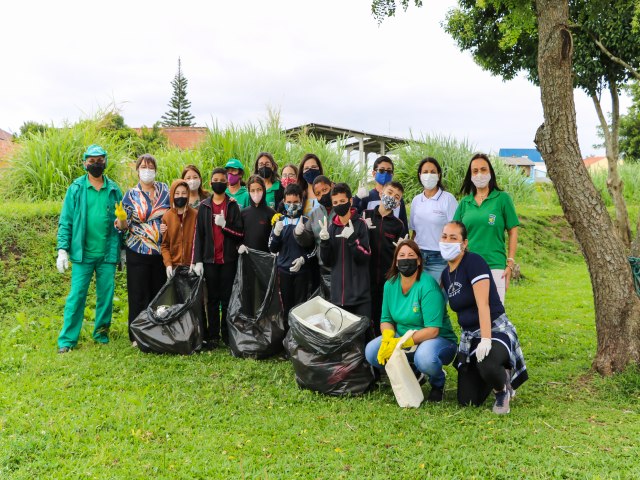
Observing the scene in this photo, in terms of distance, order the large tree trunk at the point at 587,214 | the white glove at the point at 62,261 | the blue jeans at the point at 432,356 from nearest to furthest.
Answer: the blue jeans at the point at 432,356 → the large tree trunk at the point at 587,214 → the white glove at the point at 62,261

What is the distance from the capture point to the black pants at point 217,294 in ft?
17.0

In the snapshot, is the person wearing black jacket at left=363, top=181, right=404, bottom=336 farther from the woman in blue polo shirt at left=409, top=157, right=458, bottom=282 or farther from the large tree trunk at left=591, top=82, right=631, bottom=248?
the large tree trunk at left=591, top=82, right=631, bottom=248

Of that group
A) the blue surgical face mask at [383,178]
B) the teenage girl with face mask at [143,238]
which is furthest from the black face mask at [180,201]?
the blue surgical face mask at [383,178]

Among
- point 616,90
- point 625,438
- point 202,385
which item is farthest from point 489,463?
point 616,90

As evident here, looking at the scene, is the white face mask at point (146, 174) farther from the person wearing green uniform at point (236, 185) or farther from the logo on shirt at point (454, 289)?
the logo on shirt at point (454, 289)

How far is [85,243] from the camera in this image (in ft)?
17.2

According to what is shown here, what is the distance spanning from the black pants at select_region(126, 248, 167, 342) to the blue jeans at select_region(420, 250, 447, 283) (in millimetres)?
2481

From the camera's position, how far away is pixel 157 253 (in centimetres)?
527

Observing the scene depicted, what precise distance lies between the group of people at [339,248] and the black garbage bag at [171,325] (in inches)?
9.5

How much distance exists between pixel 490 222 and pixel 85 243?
11.8ft

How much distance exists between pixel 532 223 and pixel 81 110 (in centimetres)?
962

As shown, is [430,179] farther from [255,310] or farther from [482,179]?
[255,310]

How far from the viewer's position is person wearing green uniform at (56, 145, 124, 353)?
5168 mm

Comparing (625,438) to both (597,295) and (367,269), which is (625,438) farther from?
(367,269)
